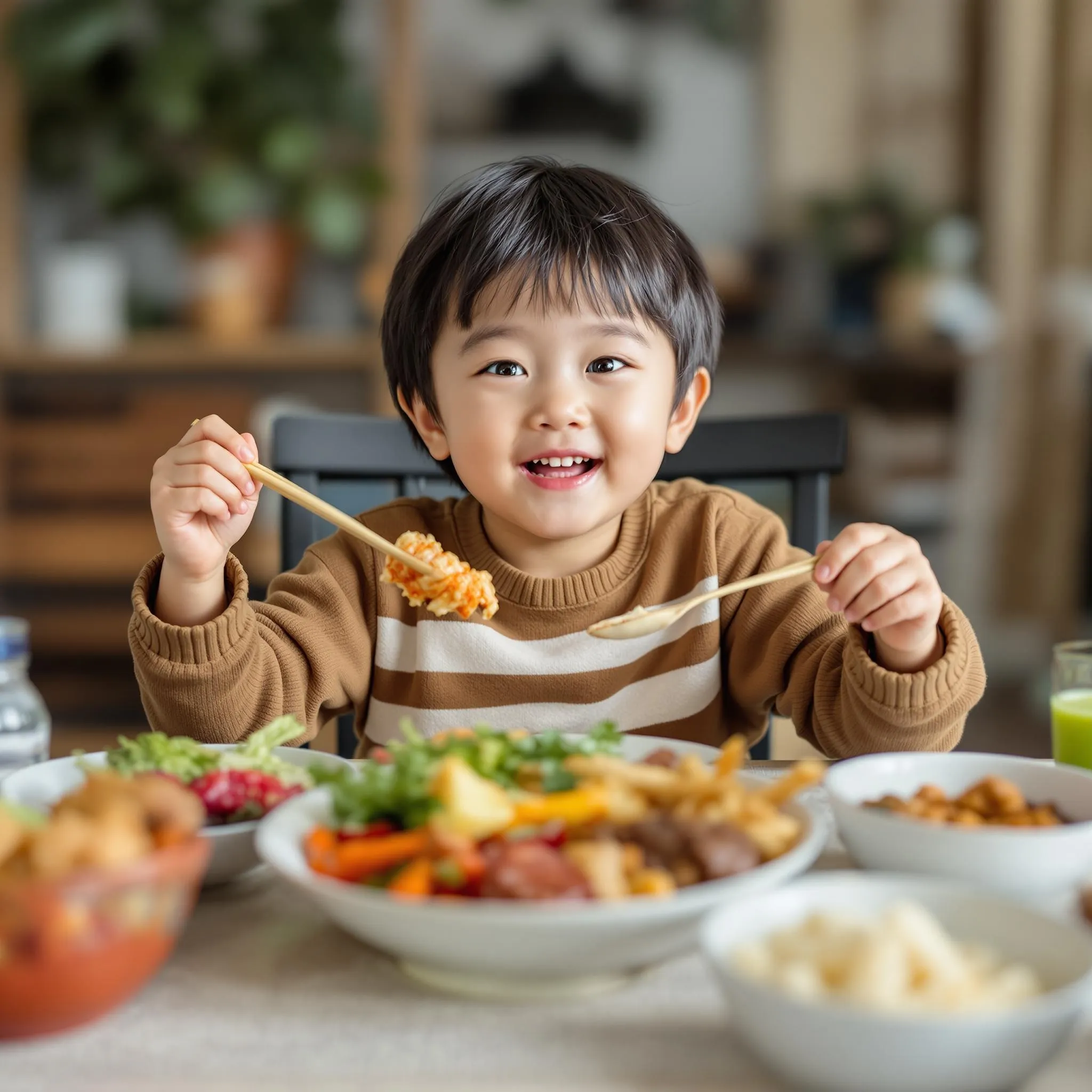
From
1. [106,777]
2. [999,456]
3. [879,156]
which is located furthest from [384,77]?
[106,777]

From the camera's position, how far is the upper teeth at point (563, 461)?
1127mm

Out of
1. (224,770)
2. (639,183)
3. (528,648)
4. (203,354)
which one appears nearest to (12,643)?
(224,770)

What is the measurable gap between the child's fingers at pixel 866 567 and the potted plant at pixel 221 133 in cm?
250

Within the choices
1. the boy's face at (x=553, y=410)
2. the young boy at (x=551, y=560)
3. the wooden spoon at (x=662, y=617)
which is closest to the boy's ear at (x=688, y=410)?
the young boy at (x=551, y=560)

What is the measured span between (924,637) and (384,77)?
2810mm

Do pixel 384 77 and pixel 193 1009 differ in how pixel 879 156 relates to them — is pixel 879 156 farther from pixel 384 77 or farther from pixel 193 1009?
pixel 193 1009

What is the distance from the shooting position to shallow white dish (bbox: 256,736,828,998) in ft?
1.82

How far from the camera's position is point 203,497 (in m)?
0.98

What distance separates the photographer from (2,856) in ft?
1.88

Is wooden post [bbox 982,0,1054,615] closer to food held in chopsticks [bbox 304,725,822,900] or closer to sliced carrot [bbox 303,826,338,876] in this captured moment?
food held in chopsticks [bbox 304,725,822,900]

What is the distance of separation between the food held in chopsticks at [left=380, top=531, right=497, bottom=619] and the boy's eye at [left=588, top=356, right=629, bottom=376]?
21cm

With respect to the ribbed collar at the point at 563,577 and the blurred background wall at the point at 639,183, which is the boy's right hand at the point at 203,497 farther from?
the blurred background wall at the point at 639,183

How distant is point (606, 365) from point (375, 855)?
23.9 inches

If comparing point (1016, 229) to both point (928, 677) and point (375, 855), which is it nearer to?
point (928, 677)
